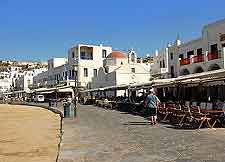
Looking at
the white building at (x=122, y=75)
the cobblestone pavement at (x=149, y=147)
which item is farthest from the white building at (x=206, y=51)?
the white building at (x=122, y=75)

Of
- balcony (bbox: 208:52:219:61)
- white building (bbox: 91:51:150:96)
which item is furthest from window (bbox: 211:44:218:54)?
white building (bbox: 91:51:150:96)

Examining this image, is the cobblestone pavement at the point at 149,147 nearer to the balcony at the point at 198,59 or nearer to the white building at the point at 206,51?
the white building at the point at 206,51

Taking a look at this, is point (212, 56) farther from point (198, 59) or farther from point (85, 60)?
point (85, 60)

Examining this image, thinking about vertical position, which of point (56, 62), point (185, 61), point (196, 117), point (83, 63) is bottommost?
point (196, 117)

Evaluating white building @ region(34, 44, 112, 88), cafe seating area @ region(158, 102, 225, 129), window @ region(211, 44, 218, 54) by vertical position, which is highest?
white building @ region(34, 44, 112, 88)

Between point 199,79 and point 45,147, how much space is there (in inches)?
418

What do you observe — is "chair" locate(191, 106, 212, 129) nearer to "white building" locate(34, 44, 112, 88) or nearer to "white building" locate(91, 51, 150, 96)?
"white building" locate(91, 51, 150, 96)

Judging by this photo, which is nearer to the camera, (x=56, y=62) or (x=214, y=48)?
(x=214, y=48)

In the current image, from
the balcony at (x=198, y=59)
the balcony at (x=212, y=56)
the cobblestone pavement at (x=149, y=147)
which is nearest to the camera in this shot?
A: the cobblestone pavement at (x=149, y=147)

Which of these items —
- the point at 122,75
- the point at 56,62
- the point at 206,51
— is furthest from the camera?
the point at 56,62

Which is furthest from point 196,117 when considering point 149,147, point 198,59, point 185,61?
point 185,61

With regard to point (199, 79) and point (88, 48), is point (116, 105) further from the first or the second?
point (88, 48)

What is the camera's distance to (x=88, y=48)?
80812mm

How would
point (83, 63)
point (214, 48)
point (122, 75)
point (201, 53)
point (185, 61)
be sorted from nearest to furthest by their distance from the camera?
point (214, 48) → point (201, 53) → point (185, 61) → point (122, 75) → point (83, 63)
